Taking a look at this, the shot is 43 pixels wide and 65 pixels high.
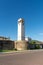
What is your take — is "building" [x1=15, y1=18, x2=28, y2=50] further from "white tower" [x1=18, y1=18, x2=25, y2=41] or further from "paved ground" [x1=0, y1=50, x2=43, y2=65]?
"paved ground" [x1=0, y1=50, x2=43, y2=65]

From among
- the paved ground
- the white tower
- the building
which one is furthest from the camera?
the white tower

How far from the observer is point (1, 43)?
45219 mm

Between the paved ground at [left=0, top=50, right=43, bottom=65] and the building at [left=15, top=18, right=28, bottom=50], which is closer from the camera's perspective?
the paved ground at [left=0, top=50, right=43, bottom=65]

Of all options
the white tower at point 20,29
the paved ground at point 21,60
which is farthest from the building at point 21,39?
the paved ground at point 21,60

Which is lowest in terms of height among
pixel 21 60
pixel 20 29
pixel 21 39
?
pixel 21 60

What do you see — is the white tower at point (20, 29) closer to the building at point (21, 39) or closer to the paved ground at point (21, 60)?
the building at point (21, 39)

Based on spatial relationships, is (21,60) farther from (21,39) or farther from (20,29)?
(21,39)

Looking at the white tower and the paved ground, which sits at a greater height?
the white tower

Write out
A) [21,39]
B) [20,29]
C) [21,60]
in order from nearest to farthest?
[21,60] < [20,29] < [21,39]

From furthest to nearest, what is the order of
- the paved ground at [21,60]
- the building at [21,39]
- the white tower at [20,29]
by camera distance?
1. the white tower at [20,29]
2. the building at [21,39]
3. the paved ground at [21,60]

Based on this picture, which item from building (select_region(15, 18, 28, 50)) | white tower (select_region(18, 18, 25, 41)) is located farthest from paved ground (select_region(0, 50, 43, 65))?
white tower (select_region(18, 18, 25, 41))

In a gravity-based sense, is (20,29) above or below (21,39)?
above

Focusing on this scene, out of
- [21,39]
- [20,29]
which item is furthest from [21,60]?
[21,39]

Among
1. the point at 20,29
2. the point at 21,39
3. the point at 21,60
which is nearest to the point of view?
the point at 21,60
